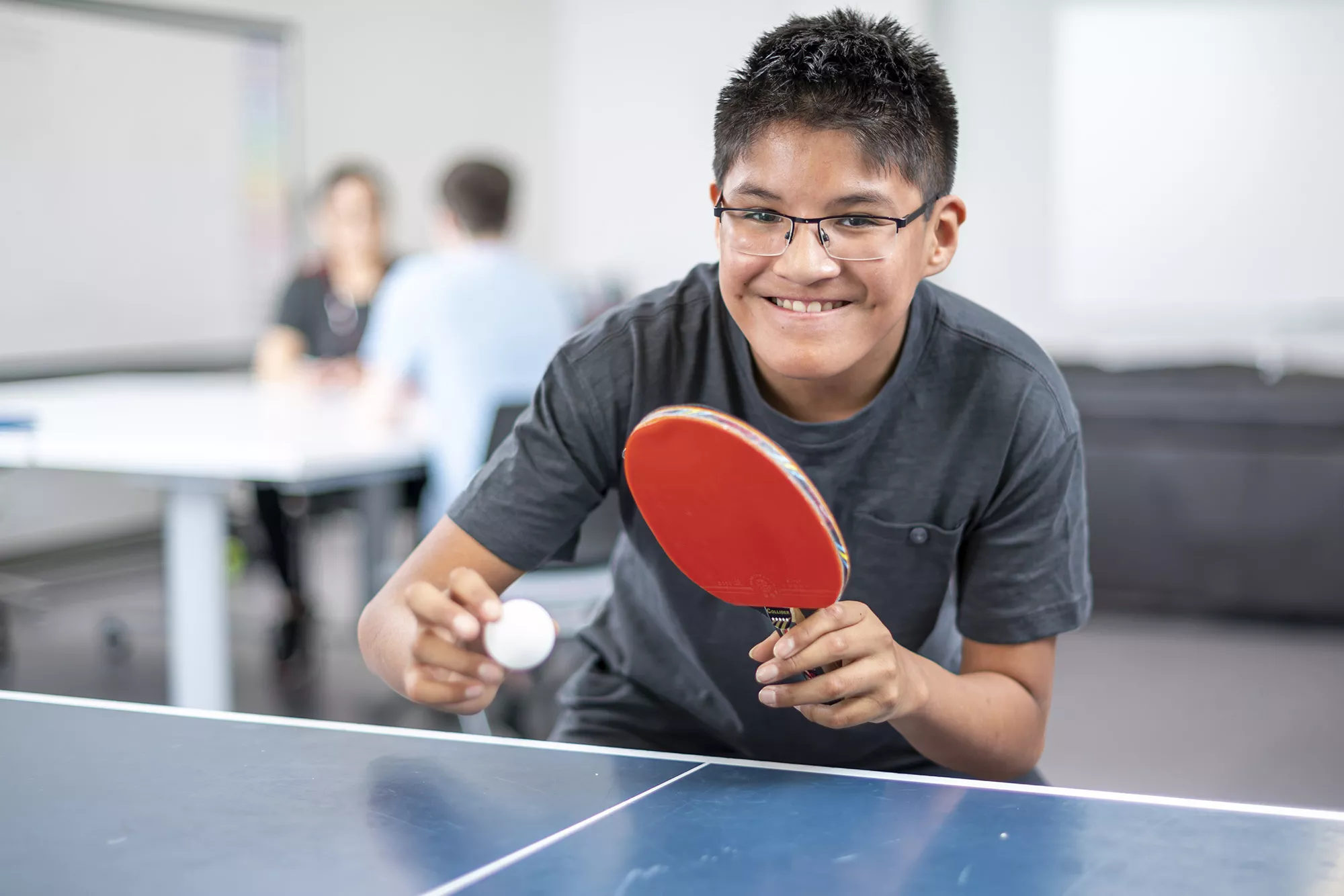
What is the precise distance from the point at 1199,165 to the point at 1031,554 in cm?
598

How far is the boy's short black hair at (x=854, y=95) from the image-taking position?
1.27 meters

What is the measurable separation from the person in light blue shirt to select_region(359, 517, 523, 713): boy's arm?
158 cm

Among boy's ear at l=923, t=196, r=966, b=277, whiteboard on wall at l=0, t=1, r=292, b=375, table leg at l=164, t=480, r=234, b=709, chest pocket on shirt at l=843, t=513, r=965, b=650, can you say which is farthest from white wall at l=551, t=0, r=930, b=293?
chest pocket on shirt at l=843, t=513, r=965, b=650

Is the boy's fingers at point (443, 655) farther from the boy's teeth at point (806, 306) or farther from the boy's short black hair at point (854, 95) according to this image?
the boy's short black hair at point (854, 95)

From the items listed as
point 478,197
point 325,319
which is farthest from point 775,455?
point 325,319

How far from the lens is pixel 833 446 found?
1405 mm

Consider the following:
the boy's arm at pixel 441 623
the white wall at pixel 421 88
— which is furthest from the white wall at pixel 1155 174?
the boy's arm at pixel 441 623

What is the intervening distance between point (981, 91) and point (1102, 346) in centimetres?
159

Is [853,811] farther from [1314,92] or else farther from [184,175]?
[1314,92]

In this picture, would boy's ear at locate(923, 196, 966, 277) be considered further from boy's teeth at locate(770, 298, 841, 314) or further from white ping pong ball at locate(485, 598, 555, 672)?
white ping pong ball at locate(485, 598, 555, 672)

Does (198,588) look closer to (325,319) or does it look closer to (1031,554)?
(325,319)

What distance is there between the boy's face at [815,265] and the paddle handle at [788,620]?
28 cm

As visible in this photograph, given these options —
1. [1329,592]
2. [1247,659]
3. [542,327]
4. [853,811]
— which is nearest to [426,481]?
[542,327]

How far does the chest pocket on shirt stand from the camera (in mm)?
1413
